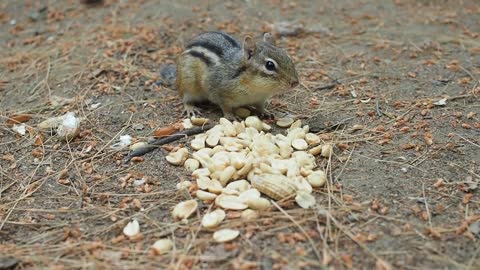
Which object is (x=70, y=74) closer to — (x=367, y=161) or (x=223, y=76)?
(x=223, y=76)

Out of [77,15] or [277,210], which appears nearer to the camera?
[277,210]

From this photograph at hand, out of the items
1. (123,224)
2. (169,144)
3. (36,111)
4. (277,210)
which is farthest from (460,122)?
(36,111)

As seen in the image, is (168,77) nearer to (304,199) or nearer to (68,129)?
(68,129)

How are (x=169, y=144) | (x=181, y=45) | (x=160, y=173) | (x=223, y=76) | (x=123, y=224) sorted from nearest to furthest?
(x=123, y=224) → (x=160, y=173) → (x=169, y=144) → (x=223, y=76) → (x=181, y=45)

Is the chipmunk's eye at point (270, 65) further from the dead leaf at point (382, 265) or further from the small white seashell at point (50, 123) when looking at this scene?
the dead leaf at point (382, 265)

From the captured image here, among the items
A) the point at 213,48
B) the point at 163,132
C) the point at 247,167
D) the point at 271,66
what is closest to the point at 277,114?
the point at 271,66

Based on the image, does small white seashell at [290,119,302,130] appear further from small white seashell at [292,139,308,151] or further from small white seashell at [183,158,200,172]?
small white seashell at [183,158,200,172]

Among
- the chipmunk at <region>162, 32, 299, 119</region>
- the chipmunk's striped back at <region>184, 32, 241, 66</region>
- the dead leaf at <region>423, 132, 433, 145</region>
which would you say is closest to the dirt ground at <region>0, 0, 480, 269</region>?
the dead leaf at <region>423, 132, 433, 145</region>
